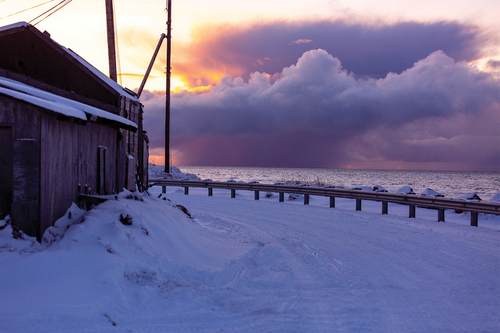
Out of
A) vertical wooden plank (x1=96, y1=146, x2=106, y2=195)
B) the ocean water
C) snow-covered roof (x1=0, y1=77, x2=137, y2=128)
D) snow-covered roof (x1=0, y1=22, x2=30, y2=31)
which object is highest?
snow-covered roof (x1=0, y1=22, x2=30, y2=31)

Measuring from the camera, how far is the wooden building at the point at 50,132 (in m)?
6.84

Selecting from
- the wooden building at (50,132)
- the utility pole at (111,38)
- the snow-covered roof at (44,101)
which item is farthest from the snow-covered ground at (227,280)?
the utility pole at (111,38)

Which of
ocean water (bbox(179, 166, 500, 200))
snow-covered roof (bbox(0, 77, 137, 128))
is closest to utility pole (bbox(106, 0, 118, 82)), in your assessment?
snow-covered roof (bbox(0, 77, 137, 128))

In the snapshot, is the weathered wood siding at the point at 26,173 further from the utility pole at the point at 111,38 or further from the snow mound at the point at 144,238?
the utility pole at the point at 111,38

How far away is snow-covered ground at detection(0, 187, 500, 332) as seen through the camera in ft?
15.3

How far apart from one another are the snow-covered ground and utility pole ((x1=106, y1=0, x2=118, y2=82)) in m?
8.32

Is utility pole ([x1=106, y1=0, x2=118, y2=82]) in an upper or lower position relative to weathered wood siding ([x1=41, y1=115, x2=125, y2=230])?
upper

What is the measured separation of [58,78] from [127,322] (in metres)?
10.7

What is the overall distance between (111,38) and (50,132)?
388 inches

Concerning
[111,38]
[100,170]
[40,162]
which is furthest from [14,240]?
[111,38]

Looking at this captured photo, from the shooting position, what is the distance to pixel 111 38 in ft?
50.9

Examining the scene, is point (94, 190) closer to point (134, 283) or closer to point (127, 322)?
point (134, 283)

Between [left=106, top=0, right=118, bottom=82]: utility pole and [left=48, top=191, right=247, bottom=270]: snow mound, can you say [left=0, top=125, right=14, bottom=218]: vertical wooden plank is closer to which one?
[left=48, top=191, right=247, bottom=270]: snow mound

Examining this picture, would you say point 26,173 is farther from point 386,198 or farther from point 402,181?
point 402,181
